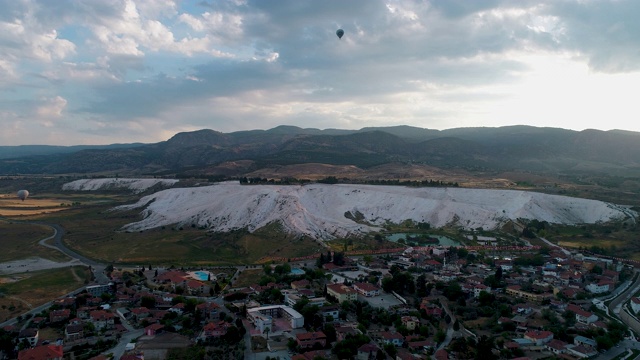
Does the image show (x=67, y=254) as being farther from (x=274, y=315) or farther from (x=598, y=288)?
(x=598, y=288)

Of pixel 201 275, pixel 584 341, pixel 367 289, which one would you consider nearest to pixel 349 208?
pixel 201 275

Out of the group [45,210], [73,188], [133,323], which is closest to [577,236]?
[133,323]

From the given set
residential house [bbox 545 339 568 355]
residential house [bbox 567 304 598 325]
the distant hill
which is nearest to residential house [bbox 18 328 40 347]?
residential house [bbox 545 339 568 355]

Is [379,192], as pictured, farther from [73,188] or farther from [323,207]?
[73,188]

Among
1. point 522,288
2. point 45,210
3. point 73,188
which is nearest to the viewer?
point 522,288

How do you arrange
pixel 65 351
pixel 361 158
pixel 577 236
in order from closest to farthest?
pixel 65 351
pixel 577 236
pixel 361 158

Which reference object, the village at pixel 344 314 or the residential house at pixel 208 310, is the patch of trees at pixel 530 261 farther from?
the residential house at pixel 208 310

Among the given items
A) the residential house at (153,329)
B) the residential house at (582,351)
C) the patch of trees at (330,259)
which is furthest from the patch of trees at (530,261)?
the residential house at (153,329)
